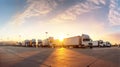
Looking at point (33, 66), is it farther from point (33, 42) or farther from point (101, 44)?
point (33, 42)

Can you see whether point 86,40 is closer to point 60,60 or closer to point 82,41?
point 82,41

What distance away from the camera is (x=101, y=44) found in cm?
6869

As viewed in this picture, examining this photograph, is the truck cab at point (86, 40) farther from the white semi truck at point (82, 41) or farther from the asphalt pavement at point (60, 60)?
the asphalt pavement at point (60, 60)

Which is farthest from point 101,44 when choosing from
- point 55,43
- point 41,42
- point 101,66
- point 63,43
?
point 101,66

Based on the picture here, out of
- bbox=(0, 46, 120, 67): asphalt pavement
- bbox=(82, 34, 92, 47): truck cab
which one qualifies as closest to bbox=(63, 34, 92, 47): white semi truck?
bbox=(82, 34, 92, 47): truck cab

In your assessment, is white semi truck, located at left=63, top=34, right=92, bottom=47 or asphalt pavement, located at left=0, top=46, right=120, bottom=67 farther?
white semi truck, located at left=63, top=34, right=92, bottom=47

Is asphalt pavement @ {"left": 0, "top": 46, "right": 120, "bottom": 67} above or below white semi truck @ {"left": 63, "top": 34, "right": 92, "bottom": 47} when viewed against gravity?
below

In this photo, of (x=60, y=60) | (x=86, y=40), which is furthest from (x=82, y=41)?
(x=60, y=60)

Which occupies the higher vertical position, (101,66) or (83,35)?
(83,35)

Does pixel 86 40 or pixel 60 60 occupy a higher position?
pixel 86 40

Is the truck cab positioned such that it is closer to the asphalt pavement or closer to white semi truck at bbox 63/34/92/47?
white semi truck at bbox 63/34/92/47

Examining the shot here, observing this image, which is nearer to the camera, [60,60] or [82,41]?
[60,60]

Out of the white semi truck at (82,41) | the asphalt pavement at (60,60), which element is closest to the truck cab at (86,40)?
the white semi truck at (82,41)

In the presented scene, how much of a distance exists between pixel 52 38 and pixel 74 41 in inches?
1041
